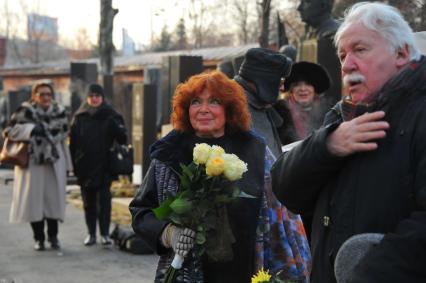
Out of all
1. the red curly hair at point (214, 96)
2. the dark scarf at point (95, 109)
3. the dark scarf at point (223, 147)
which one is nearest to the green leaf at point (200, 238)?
the dark scarf at point (223, 147)

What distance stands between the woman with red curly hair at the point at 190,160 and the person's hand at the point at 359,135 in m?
1.24

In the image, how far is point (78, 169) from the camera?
347 inches

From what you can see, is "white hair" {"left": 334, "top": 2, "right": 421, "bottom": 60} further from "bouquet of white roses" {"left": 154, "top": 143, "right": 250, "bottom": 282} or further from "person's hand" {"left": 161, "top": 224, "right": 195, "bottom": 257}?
"person's hand" {"left": 161, "top": 224, "right": 195, "bottom": 257}

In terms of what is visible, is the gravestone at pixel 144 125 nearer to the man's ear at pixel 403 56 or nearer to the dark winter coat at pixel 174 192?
the dark winter coat at pixel 174 192

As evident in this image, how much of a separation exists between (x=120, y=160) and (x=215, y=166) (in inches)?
231

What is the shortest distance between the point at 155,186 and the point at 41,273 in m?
4.36

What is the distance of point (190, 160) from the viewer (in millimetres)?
3633

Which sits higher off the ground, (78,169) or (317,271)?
(317,271)

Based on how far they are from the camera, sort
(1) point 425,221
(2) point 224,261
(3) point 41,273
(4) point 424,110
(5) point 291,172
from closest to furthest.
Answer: (1) point 425,221 < (4) point 424,110 < (5) point 291,172 < (2) point 224,261 < (3) point 41,273

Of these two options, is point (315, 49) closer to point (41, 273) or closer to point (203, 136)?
point (41, 273)

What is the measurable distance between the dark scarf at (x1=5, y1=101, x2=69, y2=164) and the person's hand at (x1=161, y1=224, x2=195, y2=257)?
5356mm

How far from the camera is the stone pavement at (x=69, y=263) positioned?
740 cm

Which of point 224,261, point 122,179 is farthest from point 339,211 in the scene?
point 122,179

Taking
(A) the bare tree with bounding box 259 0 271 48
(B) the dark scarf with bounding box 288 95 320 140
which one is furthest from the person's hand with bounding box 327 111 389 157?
(A) the bare tree with bounding box 259 0 271 48
